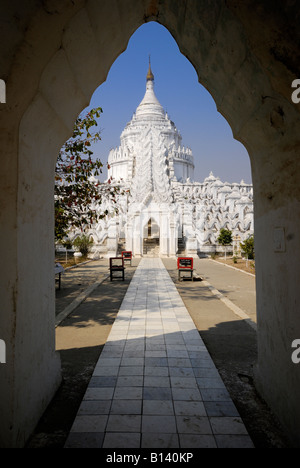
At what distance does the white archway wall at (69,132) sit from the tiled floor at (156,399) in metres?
0.51

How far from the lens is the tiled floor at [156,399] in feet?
9.05

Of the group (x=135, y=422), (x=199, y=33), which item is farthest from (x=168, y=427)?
(x=199, y=33)

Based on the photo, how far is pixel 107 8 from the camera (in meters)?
2.74

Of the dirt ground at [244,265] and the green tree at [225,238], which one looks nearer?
the dirt ground at [244,265]

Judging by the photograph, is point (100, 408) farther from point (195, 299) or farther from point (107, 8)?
point (195, 299)

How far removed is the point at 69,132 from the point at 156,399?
3.23 m
